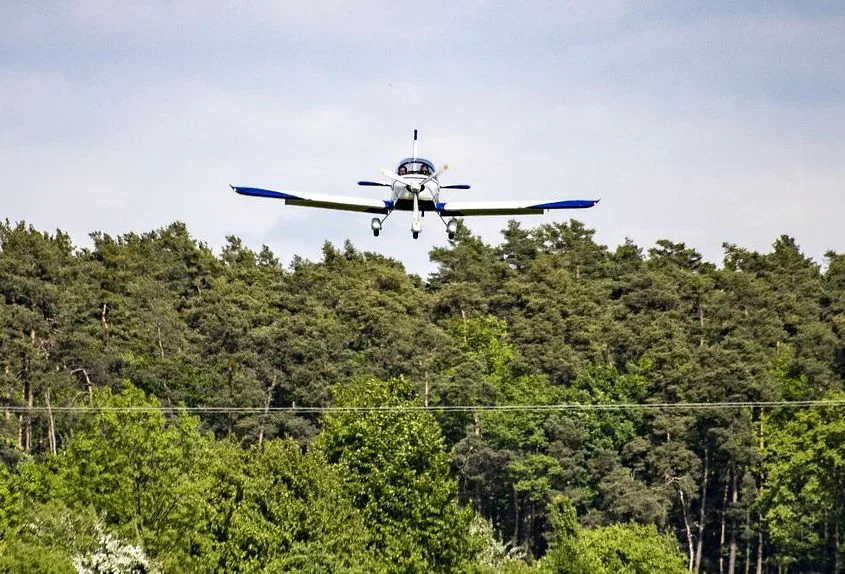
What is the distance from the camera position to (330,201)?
47812 mm

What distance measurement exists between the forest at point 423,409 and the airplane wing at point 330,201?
79.5 feet

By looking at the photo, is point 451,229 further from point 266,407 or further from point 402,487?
point 266,407

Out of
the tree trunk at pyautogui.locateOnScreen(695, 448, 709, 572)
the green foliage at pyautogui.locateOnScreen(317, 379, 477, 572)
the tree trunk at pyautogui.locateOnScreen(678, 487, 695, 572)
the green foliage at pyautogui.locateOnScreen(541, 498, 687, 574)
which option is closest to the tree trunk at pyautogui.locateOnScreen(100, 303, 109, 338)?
the tree trunk at pyautogui.locateOnScreen(678, 487, 695, 572)

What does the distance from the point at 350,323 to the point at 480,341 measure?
11521 millimetres

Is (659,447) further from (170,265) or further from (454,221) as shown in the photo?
(454,221)

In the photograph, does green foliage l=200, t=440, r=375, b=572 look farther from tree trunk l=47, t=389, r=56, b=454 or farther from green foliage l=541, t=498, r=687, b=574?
tree trunk l=47, t=389, r=56, b=454

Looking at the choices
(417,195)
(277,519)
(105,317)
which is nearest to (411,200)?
(417,195)

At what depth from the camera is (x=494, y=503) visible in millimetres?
125125

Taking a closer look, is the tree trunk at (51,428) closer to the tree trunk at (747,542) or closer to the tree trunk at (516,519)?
the tree trunk at (516,519)

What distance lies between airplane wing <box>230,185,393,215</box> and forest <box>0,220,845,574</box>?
24.2 meters

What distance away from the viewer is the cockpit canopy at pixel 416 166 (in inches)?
1863

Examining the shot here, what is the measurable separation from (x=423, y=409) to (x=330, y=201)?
1794 inches

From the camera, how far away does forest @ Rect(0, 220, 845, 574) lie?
78312 mm

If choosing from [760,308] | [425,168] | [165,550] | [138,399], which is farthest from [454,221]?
[760,308]
